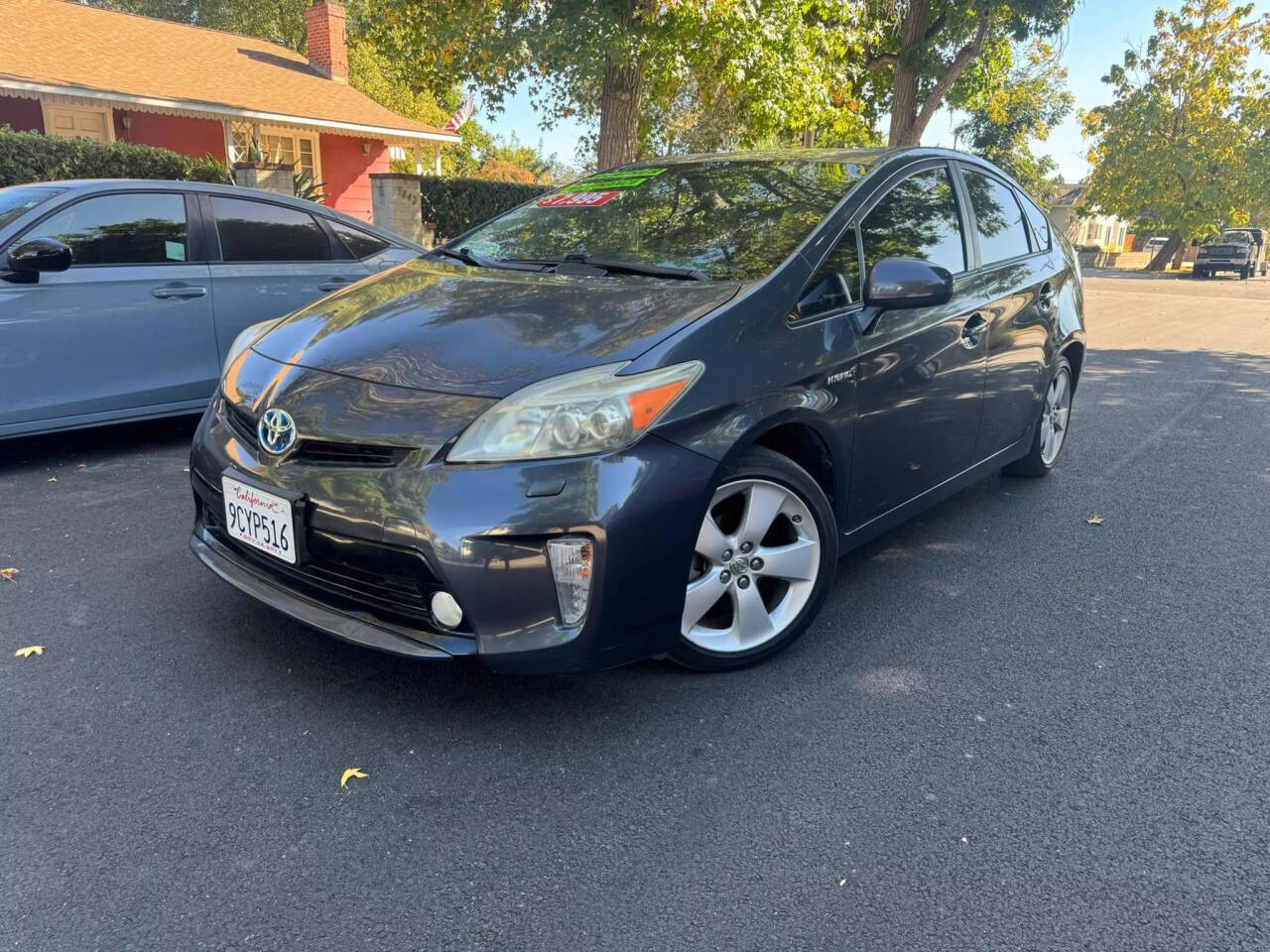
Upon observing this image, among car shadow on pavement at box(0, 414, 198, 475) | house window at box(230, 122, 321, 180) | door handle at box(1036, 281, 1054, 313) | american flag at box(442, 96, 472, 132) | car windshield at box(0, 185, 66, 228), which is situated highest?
american flag at box(442, 96, 472, 132)

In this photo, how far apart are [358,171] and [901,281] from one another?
21.8 meters

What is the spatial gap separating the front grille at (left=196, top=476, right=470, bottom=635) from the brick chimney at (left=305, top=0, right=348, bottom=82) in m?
23.9

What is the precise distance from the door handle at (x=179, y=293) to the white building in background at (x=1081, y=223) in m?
30.0

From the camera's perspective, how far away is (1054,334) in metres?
4.67

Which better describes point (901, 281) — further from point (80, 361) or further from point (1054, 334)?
point (80, 361)

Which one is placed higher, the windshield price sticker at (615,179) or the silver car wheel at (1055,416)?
the windshield price sticker at (615,179)

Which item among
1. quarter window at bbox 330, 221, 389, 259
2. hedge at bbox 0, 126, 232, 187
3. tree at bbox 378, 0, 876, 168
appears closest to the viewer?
quarter window at bbox 330, 221, 389, 259

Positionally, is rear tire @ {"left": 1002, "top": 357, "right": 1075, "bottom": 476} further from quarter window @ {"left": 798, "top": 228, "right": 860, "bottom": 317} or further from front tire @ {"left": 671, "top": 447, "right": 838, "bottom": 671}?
front tire @ {"left": 671, "top": 447, "right": 838, "bottom": 671}

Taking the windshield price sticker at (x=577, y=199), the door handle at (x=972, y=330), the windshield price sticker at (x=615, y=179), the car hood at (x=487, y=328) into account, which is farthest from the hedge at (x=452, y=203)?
the car hood at (x=487, y=328)

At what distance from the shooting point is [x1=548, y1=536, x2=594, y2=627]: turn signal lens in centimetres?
241

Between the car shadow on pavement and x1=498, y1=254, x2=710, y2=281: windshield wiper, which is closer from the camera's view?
x1=498, y1=254, x2=710, y2=281: windshield wiper

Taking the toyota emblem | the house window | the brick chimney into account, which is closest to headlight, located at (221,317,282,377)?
the toyota emblem

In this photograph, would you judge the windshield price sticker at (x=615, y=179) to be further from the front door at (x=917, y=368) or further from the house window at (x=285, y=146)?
the house window at (x=285, y=146)

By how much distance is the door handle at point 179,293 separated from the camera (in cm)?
509
